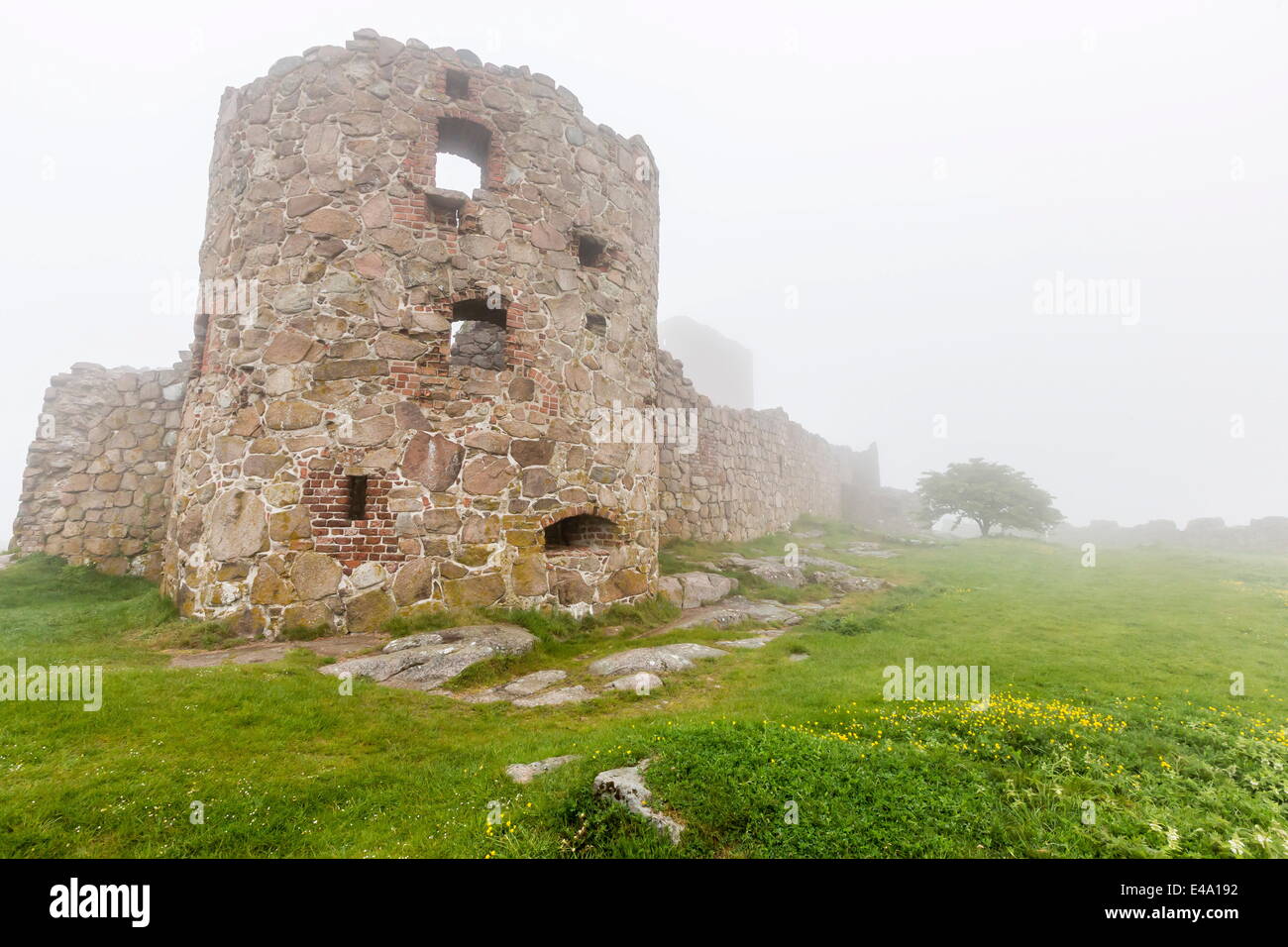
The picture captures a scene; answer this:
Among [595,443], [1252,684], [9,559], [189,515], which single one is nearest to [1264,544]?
[1252,684]

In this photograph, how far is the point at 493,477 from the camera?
29.6 ft

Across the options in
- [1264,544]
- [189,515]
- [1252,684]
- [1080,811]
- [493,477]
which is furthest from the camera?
[1264,544]

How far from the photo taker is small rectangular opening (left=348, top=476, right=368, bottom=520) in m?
8.34

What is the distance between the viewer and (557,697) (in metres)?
6.50

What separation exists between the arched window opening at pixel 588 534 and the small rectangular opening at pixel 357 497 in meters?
3.01

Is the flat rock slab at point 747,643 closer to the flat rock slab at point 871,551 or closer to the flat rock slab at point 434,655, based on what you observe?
the flat rock slab at point 434,655

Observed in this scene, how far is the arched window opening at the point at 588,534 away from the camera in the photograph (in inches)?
404

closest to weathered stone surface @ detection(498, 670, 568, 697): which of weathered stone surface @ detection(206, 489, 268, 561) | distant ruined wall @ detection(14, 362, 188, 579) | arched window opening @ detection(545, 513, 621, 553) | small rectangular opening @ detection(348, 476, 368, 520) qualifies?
arched window opening @ detection(545, 513, 621, 553)

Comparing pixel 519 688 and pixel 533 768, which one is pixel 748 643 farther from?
pixel 533 768

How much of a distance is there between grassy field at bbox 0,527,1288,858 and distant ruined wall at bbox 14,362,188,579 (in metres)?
2.85

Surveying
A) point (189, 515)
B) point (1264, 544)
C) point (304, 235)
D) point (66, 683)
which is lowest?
point (1264, 544)
